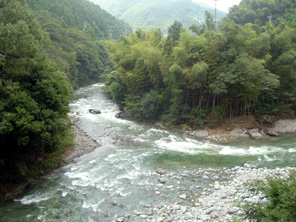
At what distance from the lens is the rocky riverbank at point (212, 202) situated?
7.80 m

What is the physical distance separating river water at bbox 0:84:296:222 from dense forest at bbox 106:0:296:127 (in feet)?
11.5

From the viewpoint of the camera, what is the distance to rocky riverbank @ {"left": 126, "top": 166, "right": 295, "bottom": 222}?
7801mm

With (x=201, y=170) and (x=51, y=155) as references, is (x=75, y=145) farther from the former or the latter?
(x=201, y=170)

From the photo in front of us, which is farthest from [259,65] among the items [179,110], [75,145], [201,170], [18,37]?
[18,37]

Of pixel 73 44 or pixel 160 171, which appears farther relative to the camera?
pixel 73 44

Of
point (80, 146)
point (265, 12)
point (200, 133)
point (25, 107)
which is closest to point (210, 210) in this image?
point (25, 107)

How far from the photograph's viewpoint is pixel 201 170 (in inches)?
471

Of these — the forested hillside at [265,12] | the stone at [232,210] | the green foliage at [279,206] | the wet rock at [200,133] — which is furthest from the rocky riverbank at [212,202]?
the forested hillside at [265,12]

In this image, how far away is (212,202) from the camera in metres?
8.70

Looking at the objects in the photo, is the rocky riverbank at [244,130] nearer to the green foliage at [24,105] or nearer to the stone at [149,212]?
the stone at [149,212]

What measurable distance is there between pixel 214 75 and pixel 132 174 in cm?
1086

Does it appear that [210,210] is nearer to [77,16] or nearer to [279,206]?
[279,206]

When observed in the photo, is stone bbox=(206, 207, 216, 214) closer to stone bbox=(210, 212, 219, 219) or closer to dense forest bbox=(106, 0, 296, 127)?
stone bbox=(210, 212, 219, 219)

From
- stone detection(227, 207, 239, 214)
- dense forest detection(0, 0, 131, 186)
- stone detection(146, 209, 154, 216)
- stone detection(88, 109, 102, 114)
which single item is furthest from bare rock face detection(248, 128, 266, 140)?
stone detection(88, 109, 102, 114)
